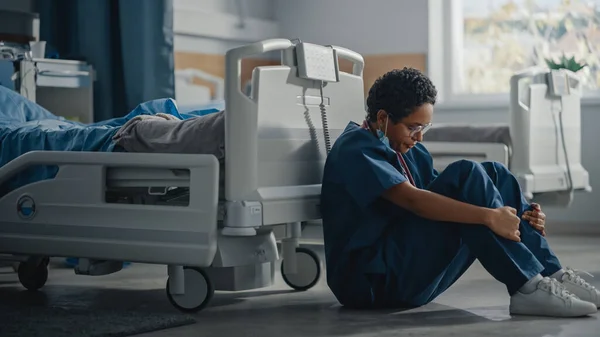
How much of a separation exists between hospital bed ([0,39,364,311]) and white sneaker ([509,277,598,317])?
65 cm

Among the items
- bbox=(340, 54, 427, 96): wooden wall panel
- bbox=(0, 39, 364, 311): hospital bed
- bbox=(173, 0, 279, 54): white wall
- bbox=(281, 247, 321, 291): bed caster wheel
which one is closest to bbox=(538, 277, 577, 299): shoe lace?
bbox=(0, 39, 364, 311): hospital bed

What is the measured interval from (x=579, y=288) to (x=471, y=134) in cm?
183

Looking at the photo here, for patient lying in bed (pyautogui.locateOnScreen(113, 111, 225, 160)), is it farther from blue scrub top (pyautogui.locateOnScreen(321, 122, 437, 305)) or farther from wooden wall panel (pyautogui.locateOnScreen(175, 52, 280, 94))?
wooden wall panel (pyautogui.locateOnScreen(175, 52, 280, 94))

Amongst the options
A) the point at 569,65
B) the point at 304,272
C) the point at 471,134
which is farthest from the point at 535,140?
the point at 304,272

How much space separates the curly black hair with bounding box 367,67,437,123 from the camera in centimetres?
257

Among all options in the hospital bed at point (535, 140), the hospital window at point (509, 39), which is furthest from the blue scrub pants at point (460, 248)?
the hospital window at point (509, 39)

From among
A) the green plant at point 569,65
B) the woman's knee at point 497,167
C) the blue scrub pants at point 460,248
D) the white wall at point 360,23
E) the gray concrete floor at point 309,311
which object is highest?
the white wall at point 360,23

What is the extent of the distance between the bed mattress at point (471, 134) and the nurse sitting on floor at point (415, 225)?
5.22 ft

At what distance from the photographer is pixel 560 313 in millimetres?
2434

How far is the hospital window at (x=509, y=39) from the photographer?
5461 mm

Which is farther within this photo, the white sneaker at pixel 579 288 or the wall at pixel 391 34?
the wall at pixel 391 34

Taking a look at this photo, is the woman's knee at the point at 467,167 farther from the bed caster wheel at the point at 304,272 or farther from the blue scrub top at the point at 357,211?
the bed caster wheel at the point at 304,272

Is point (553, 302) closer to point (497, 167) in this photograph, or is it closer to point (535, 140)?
point (497, 167)

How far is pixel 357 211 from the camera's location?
8.48 ft
